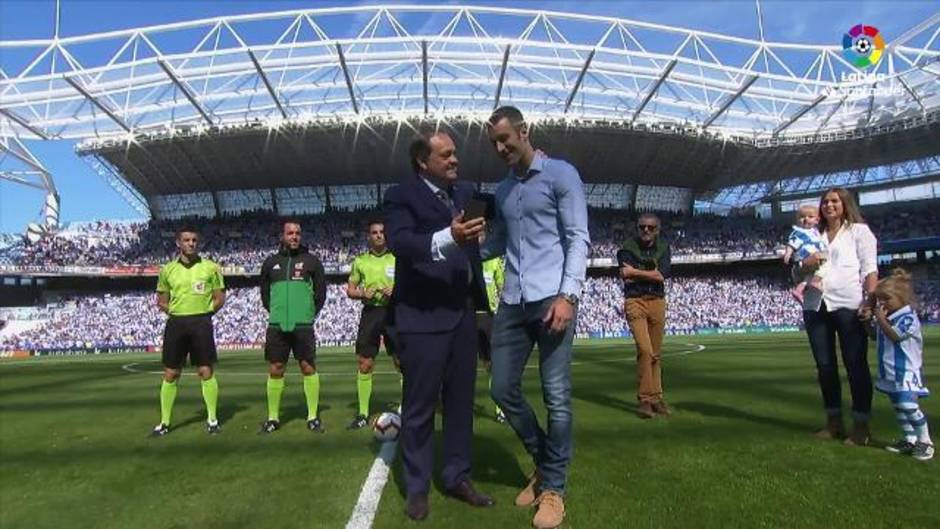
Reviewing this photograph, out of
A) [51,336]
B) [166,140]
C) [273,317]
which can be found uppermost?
[166,140]

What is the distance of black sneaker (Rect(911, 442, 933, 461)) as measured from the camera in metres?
4.89

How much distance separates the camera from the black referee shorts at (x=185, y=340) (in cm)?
708

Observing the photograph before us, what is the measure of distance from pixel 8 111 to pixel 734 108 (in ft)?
136

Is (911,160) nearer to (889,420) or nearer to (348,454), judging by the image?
(889,420)

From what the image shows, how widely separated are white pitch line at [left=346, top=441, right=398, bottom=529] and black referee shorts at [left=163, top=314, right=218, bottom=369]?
2523mm

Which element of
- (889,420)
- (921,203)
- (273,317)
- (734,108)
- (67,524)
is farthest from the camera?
(921,203)

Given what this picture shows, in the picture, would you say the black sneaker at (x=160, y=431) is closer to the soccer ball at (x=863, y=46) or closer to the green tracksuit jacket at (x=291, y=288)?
the green tracksuit jacket at (x=291, y=288)

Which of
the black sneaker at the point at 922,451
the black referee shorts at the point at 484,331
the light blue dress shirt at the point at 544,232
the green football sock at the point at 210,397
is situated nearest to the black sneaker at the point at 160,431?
the green football sock at the point at 210,397

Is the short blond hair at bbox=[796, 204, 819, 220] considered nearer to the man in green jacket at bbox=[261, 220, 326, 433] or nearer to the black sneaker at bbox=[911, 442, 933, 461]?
the black sneaker at bbox=[911, 442, 933, 461]

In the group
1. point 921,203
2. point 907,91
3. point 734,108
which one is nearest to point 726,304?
point 734,108

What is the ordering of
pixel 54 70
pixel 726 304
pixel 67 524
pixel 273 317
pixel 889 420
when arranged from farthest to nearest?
1. pixel 726 304
2. pixel 54 70
3. pixel 273 317
4. pixel 889 420
5. pixel 67 524

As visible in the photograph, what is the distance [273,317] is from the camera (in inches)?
277

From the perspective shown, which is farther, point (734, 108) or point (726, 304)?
point (726, 304)

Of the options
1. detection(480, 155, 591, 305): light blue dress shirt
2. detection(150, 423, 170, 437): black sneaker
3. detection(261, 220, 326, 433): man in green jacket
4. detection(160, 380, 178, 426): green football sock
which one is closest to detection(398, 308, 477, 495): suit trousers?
detection(480, 155, 591, 305): light blue dress shirt
